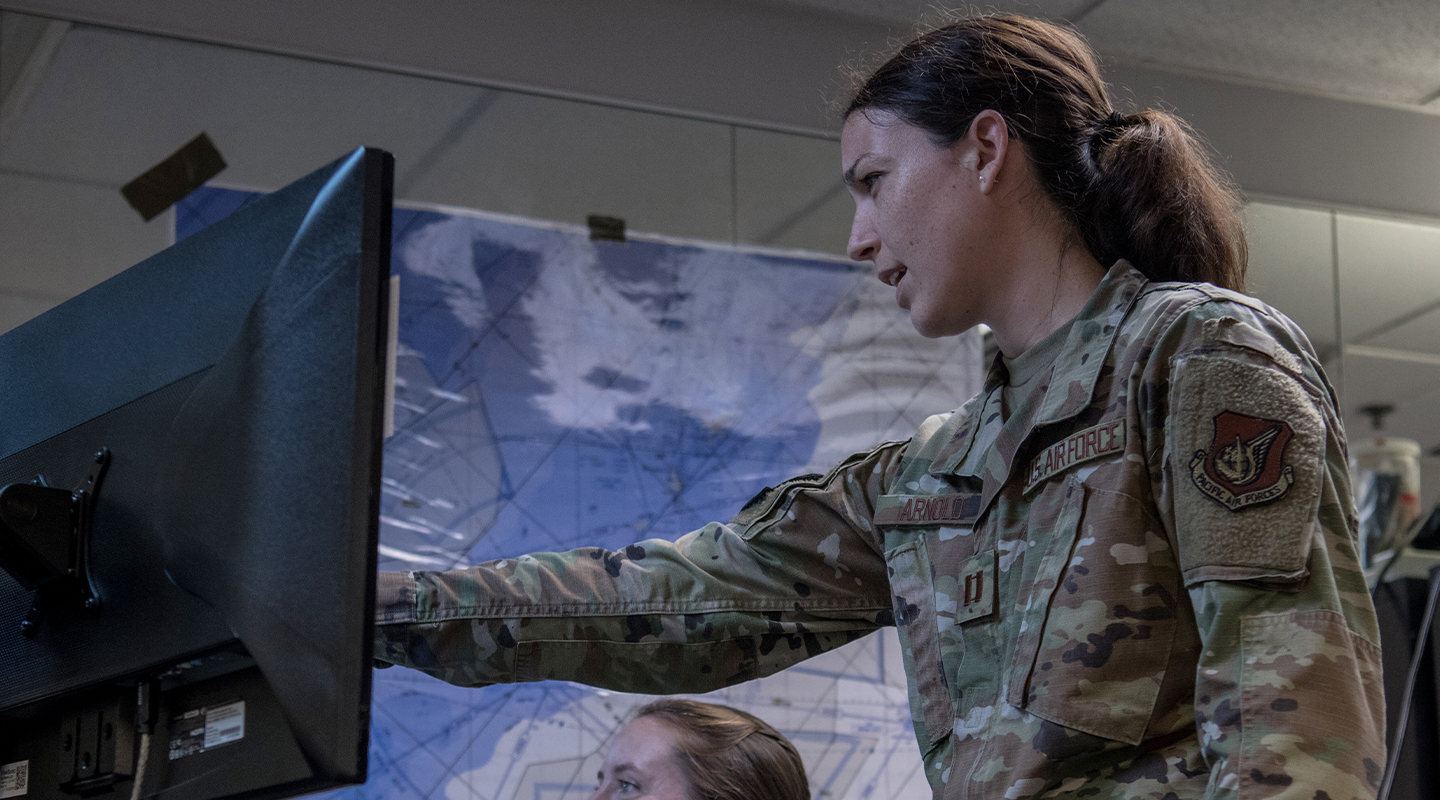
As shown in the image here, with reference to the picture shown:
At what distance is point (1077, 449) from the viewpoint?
100cm

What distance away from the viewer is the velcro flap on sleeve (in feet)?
2.77

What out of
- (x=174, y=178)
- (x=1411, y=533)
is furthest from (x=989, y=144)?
(x=1411, y=533)

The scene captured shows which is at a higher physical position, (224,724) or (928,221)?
(928,221)

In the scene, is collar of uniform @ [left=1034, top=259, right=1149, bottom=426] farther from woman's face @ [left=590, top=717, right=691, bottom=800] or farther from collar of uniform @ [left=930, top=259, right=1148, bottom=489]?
woman's face @ [left=590, top=717, right=691, bottom=800]

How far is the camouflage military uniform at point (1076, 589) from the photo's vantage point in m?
0.83

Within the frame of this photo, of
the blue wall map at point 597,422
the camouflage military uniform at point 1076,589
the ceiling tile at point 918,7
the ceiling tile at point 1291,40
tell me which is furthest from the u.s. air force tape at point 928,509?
the ceiling tile at point 1291,40

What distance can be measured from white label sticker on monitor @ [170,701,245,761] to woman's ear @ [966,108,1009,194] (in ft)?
2.56

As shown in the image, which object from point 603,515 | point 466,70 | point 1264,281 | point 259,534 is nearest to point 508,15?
point 466,70

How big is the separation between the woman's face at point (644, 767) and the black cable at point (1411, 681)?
853 millimetres

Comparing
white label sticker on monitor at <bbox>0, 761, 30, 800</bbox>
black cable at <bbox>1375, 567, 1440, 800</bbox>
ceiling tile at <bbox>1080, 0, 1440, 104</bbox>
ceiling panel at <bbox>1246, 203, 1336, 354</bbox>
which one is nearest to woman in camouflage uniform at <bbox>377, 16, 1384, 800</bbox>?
white label sticker on monitor at <bbox>0, 761, 30, 800</bbox>

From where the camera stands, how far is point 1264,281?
109 inches

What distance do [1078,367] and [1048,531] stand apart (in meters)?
0.14

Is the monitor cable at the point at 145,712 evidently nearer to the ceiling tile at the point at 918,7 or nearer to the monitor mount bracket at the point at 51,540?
the monitor mount bracket at the point at 51,540

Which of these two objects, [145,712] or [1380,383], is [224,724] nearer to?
[145,712]
